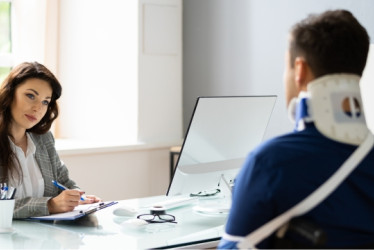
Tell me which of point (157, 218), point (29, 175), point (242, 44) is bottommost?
point (157, 218)

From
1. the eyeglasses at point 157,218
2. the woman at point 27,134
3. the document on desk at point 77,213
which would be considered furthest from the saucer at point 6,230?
the eyeglasses at point 157,218

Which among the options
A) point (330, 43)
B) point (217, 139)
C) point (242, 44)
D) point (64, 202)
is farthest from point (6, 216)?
point (242, 44)

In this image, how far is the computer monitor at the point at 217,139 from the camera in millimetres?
2203

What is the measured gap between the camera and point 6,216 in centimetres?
199

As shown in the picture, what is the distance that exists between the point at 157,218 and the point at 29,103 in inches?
29.2

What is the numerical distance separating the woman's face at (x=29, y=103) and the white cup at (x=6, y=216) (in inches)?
21.1

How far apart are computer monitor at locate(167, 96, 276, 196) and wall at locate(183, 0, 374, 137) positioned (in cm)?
129

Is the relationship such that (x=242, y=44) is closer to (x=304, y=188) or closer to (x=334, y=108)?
(x=334, y=108)

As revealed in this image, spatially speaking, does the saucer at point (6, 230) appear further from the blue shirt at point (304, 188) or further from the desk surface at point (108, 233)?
the blue shirt at point (304, 188)

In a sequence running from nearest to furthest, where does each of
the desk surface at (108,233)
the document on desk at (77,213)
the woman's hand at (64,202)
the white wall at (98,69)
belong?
the desk surface at (108,233) → the document on desk at (77,213) → the woman's hand at (64,202) → the white wall at (98,69)

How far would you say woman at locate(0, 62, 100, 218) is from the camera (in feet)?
8.00

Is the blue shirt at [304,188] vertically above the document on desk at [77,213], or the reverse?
the blue shirt at [304,188]

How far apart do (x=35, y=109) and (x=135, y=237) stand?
2.66ft

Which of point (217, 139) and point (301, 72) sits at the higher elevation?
point (301, 72)
